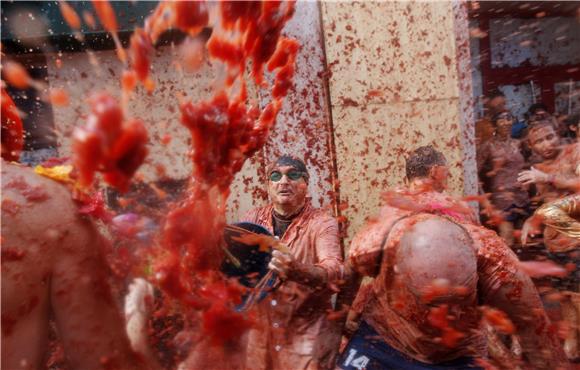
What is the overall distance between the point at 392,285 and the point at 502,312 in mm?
587

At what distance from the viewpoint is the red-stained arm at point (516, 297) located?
7.88 ft

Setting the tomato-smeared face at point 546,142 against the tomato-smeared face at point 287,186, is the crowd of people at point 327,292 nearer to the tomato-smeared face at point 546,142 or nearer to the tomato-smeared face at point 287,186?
the tomato-smeared face at point 287,186

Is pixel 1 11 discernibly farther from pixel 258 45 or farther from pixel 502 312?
pixel 502 312

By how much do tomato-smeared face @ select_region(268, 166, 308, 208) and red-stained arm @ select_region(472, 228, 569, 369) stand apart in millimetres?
1357

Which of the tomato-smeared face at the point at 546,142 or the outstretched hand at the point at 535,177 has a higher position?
the tomato-smeared face at the point at 546,142

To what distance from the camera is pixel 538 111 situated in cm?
556

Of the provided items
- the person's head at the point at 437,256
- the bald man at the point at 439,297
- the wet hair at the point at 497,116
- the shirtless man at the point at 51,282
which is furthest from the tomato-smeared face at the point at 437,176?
the wet hair at the point at 497,116

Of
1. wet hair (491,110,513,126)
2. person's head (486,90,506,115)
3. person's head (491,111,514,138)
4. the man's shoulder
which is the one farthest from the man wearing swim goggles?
person's head (486,90,506,115)

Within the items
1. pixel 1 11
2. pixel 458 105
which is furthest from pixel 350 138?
pixel 1 11

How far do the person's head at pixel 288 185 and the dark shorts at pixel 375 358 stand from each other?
99cm

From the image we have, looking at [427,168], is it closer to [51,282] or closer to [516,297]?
[516,297]

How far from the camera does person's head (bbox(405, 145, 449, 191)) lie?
3137 millimetres

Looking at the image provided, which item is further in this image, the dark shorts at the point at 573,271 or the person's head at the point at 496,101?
the person's head at the point at 496,101

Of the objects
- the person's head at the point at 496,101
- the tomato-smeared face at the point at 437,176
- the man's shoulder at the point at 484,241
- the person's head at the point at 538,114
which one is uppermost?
the person's head at the point at 496,101
